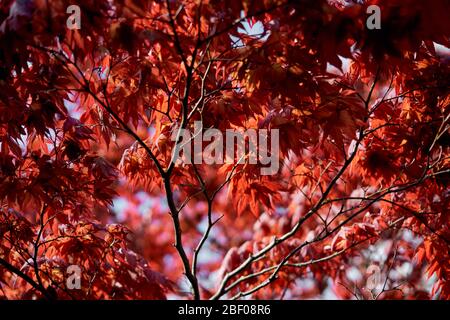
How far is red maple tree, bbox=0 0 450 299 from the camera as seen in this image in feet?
6.44

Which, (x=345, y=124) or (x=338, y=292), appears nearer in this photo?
(x=345, y=124)

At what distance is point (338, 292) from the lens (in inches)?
203

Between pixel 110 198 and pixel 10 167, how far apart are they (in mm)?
554

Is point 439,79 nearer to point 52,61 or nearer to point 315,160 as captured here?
point 315,160

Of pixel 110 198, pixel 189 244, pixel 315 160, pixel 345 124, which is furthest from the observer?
pixel 189 244

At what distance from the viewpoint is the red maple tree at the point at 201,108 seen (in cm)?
196

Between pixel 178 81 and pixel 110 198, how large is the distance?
791 millimetres

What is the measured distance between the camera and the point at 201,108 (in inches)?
96.2

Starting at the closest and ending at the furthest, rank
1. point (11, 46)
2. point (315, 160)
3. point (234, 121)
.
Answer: point (11, 46) → point (234, 121) → point (315, 160)

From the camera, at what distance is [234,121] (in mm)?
2471

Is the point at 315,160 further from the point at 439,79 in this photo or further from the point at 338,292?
the point at 338,292
